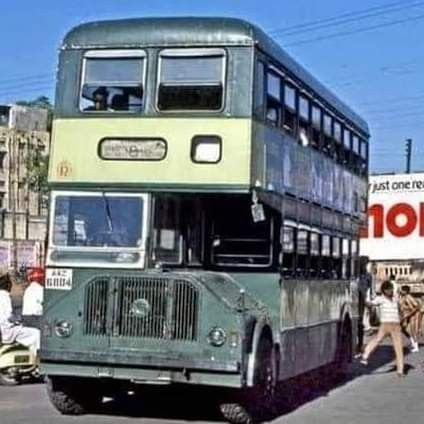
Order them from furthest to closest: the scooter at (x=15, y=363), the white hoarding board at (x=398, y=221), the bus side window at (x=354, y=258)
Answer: the white hoarding board at (x=398, y=221) < the bus side window at (x=354, y=258) < the scooter at (x=15, y=363)

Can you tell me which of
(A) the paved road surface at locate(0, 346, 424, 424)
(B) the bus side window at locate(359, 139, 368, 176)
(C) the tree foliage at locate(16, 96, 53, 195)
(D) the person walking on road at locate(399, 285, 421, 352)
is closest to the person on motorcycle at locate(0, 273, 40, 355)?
(A) the paved road surface at locate(0, 346, 424, 424)

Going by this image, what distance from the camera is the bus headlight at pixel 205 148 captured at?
42.9ft

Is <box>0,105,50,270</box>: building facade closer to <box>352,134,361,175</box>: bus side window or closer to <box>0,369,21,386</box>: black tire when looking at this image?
<box>352,134,361,175</box>: bus side window

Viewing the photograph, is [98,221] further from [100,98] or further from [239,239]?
[239,239]

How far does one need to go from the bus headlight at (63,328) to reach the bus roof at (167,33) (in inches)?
122

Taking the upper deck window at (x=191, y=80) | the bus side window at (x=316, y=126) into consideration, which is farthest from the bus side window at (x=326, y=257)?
the upper deck window at (x=191, y=80)

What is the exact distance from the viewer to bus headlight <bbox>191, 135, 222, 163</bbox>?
13.1 metres

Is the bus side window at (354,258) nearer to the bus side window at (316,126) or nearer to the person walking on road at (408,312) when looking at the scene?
the bus side window at (316,126)

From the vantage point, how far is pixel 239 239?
14.1 m

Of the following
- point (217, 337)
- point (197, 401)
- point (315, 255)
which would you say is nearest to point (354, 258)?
point (315, 255)

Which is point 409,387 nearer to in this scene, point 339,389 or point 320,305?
point 339,389

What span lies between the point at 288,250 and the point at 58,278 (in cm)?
292

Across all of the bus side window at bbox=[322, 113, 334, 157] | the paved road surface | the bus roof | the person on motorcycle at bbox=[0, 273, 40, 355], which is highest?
the bus roof

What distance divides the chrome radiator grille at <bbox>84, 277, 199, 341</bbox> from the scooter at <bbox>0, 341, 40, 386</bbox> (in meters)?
4.36
